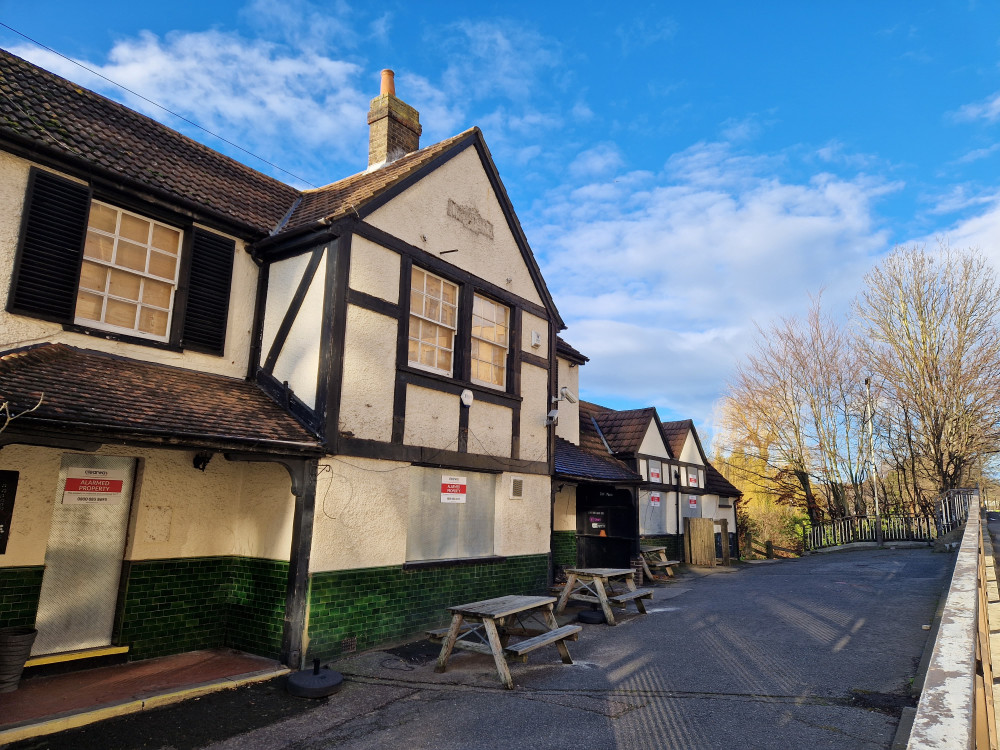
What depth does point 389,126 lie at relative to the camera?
11.4 metres

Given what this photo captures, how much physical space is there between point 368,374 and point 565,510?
7899mm

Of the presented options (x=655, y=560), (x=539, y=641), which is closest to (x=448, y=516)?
(x=539, y=641)

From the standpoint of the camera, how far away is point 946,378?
23328mm

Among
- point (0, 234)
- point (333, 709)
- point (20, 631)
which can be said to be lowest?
point (333, 709)

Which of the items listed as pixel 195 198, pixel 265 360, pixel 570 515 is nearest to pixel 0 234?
pixel 195 198

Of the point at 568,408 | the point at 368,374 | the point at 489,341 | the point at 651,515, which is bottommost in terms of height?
the point at 651,515

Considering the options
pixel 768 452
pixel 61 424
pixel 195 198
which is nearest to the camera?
pixel 61 424

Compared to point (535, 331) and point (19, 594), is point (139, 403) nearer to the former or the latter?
point (19, 594)

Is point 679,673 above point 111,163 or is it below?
below

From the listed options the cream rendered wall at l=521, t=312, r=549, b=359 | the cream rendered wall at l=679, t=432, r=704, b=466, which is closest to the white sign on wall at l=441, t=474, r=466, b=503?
the cream rendered wall at l=521, t=312, r=549, b=359

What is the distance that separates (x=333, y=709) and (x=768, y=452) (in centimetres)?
2894

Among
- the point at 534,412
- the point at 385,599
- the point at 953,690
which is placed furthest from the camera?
the point at 534,412

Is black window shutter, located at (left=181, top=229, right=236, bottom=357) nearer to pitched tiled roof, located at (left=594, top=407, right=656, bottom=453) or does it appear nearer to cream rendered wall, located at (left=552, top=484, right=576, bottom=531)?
cream rendered wall, located at (left=552, top=484, right=576, bottom=531)

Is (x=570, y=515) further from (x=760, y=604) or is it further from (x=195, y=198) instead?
(x=195, y=198)
